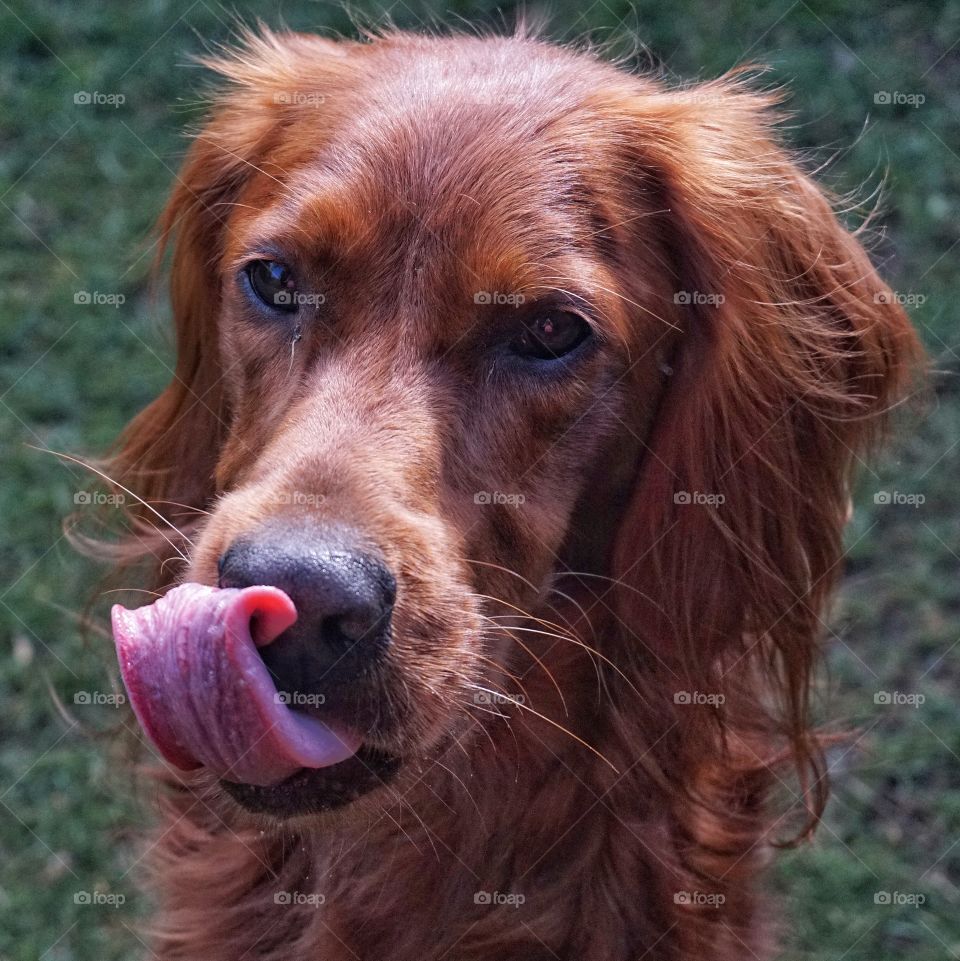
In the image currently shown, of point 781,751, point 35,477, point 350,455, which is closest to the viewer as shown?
point 350,455

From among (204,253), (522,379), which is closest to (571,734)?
(522,379)

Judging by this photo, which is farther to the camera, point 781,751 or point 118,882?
point 118,882

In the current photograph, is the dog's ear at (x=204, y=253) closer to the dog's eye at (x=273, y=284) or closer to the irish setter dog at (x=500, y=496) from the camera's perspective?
the irish setter dog at (x=500, y=496)

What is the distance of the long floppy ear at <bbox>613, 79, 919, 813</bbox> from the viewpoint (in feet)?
9.95

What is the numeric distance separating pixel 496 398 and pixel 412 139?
0.59m

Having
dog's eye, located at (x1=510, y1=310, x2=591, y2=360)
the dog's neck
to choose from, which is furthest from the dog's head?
the dog's neck

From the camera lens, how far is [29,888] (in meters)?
4.48

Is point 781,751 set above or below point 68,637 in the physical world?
above

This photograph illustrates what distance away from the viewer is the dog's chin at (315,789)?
251 cm

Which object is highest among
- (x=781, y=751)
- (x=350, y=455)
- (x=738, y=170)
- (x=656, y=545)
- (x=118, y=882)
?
(x=738, y=170)

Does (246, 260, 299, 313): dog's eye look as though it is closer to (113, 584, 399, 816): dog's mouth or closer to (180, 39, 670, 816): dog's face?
(180, 39, 670, 816): dog's face

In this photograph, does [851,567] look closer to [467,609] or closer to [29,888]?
[467,609]

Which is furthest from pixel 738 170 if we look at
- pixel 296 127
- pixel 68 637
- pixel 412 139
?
pixel 68 637

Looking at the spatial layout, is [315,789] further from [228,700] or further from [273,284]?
[273,284]
